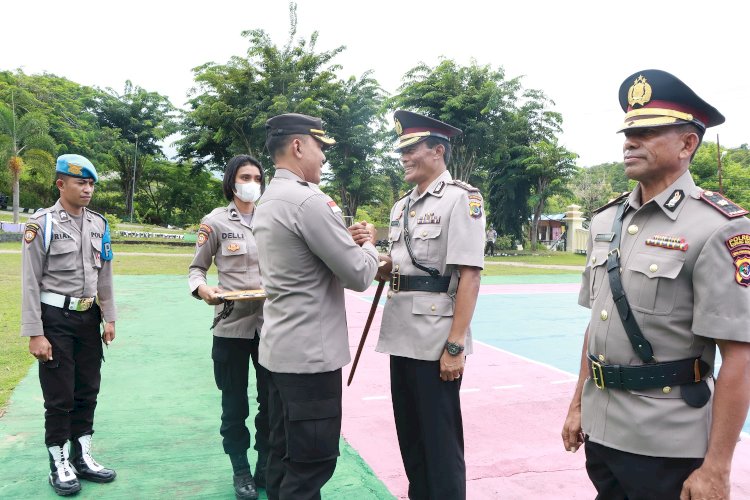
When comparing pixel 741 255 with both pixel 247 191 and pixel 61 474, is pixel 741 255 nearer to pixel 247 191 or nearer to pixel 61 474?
pixel 247 191

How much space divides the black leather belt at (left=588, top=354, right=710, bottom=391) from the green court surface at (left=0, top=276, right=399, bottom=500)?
162cm

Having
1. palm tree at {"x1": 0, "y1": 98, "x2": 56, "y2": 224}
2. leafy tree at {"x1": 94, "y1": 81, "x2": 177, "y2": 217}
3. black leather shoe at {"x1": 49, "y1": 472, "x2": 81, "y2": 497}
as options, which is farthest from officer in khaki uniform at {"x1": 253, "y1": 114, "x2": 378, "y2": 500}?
leafy tree at {"x1": 94, "y1": 81, "x2": 177, "y2": 217}

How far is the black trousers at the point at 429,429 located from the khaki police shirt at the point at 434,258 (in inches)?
3.8

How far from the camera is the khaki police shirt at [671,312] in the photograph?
5.20 feet

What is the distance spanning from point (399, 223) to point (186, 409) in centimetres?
251

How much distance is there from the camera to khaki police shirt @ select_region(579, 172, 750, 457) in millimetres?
1585

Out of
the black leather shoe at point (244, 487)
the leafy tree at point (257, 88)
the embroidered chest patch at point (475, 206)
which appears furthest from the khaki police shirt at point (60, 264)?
the leafy tree at point (257, 88)

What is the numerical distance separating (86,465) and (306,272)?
1.95 m

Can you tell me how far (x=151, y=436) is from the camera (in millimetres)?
3717

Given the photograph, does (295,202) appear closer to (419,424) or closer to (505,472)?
(419,424)

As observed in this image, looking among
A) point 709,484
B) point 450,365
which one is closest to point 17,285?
point 450,365

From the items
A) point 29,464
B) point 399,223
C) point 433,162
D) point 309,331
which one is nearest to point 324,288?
point 309,331

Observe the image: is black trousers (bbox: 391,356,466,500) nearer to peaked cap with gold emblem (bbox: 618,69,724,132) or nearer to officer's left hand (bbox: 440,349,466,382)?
officer's left hand (bbox: 440,349,466,382)

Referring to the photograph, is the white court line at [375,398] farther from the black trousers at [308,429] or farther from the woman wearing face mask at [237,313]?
the black trousers at [308,429]
